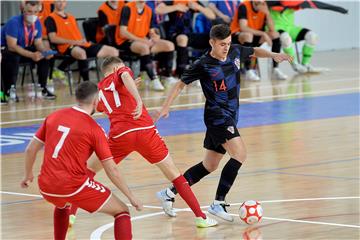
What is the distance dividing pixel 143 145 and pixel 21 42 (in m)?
10.1

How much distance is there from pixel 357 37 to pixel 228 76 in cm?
2031

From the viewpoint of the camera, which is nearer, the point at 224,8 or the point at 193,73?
the point at 193,73

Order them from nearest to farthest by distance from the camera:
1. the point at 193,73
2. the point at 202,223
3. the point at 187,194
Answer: the point at 202,223
the point at 187,194
the point at 193,73

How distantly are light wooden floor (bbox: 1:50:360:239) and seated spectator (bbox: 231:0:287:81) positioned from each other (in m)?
5.67

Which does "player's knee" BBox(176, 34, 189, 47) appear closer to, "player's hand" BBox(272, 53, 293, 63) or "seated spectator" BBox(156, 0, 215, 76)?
"seated spectator" BBox(156, 0, 215, 76)

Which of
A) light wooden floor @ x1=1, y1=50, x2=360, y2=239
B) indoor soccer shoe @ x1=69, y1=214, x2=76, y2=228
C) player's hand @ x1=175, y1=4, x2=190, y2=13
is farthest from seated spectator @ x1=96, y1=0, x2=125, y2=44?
indoor soccer shoe @ x1=69, y1=214, x2=76, y2=228

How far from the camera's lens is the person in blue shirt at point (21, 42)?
693 inches

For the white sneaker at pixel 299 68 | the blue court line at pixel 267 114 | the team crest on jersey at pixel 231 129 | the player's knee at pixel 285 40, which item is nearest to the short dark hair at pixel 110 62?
the team crest on jersey at pixel 231 129

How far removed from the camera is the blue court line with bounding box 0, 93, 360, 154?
14195 mm

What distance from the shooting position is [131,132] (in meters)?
8.27

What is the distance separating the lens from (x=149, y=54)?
19078 millimetres

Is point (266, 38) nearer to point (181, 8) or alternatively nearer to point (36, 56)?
point (181, 8)

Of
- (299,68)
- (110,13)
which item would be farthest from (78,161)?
(299,68)

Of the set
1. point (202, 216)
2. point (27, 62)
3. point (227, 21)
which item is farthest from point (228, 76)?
point (227, 21)
